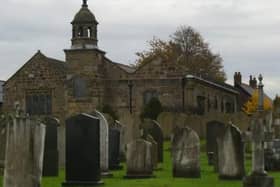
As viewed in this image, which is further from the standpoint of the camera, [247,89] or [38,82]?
[247,89]

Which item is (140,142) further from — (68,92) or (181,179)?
(68,92)

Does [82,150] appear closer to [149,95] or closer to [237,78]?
[149,95]

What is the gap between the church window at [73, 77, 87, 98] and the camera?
5862 cm

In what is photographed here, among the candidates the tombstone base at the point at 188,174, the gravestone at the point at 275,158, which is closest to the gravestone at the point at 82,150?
the tombstone base at the point at 188,174

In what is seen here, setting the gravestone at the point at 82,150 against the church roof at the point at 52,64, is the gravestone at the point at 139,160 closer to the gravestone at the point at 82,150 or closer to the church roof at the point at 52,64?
the gravestone at the point at 82,150

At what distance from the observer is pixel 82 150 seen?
→ 1698 centimetres

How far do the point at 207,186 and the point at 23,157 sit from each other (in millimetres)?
5850

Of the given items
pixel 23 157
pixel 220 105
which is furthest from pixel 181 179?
pixel 220 105

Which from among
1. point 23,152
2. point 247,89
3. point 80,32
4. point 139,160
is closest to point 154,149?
point 139,160

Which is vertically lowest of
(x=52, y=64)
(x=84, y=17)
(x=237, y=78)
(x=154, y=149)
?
(x=154, y=149)

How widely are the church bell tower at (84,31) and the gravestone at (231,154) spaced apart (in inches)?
1587

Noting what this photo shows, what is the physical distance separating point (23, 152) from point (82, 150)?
376 cm

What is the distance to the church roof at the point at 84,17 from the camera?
5856 cm

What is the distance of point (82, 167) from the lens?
17078 mm
